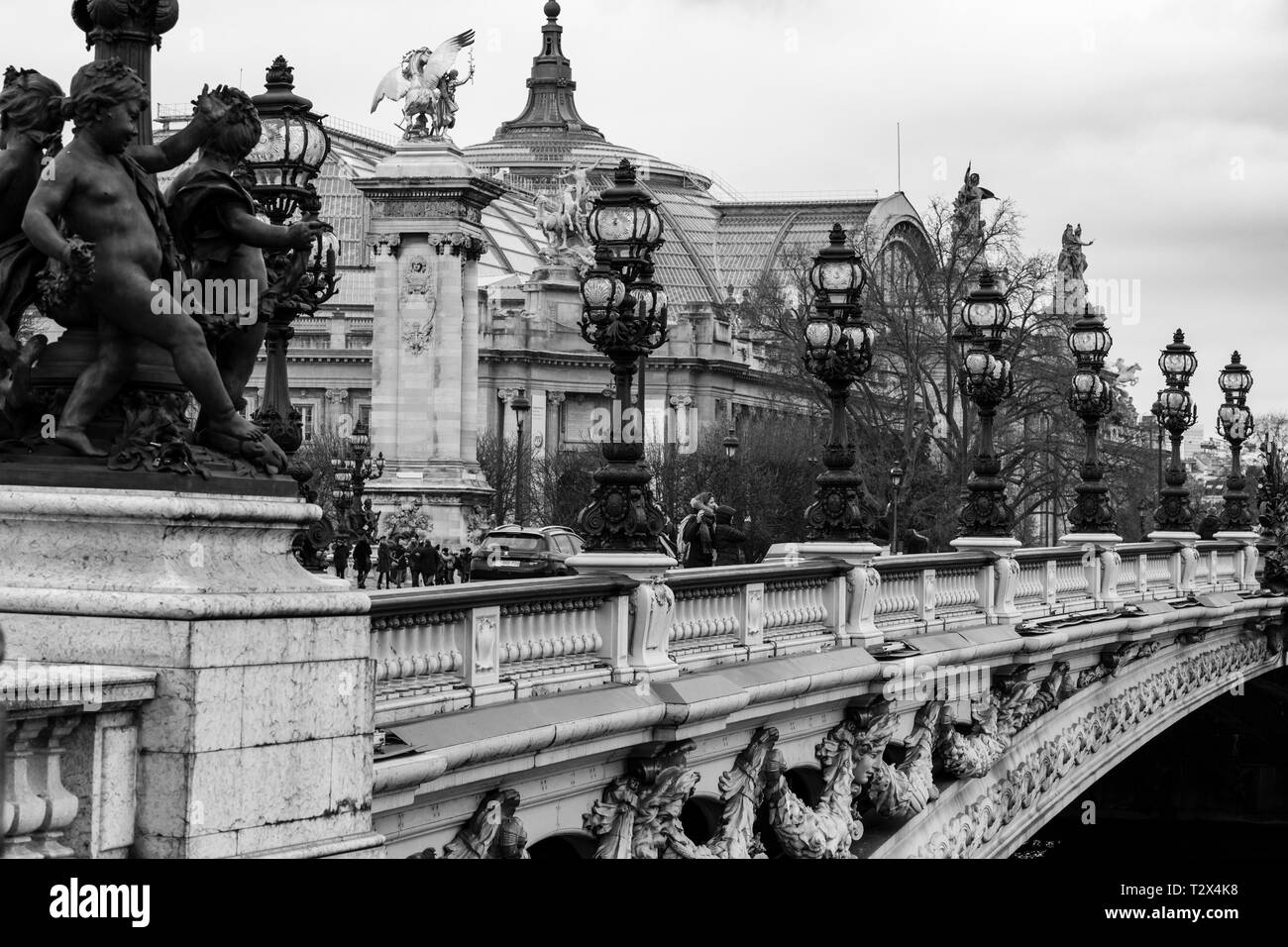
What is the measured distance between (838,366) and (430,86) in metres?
45.1

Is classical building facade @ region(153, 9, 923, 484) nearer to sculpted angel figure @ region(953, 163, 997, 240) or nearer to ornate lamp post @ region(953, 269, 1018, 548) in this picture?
sculpted angel figure @ region(953, 163, 997, 240)

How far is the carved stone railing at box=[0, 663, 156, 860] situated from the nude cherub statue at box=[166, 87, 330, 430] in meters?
2.02

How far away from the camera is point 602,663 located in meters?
14.7

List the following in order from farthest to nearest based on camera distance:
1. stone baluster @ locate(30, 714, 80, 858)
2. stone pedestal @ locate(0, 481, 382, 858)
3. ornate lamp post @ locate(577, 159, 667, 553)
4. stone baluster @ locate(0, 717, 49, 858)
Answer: ornate lamp post @ locate(577, 159, 667, 553) → stone pedestal @ locate(0, 481, 382, 858) → stone baluster @ locate(30, 714, 80, 858) → stone baluster @ locate(0, 717, 49, 858)

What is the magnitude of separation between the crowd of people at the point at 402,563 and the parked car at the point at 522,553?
211 cm

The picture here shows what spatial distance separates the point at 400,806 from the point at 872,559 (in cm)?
1049

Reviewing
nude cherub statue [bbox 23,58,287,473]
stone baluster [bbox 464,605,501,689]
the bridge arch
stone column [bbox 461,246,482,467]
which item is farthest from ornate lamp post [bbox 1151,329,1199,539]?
nude cherub statue [bbox 23,58,287,473]

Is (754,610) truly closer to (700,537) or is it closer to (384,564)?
(700,537)

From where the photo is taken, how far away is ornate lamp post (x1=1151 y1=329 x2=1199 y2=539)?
136 ft

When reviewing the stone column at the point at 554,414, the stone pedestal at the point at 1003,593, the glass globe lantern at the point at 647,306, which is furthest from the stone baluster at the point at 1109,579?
the stone column at the point at 554,414

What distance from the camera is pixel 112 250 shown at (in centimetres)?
954

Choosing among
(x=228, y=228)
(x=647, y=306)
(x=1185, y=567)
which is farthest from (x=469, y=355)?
(x=228, y=228)
